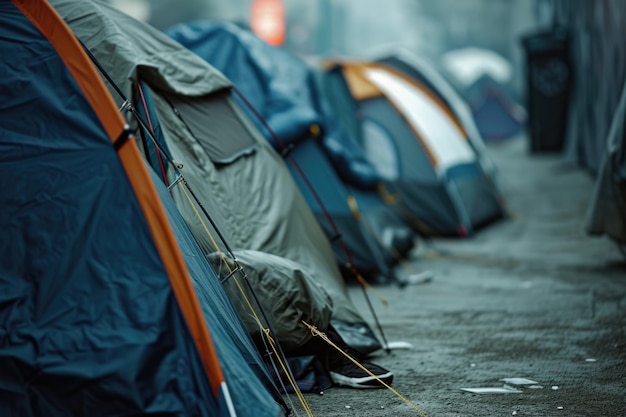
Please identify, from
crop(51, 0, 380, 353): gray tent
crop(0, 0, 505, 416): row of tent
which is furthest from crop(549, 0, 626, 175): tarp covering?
crop(0, 0, 505, 416): row of tent

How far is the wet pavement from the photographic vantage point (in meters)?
4.99

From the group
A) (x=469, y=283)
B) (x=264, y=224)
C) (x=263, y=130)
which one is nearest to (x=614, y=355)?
(x=264, y=224)

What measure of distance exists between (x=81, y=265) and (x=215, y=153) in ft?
6.63

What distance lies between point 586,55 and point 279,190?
1097cm

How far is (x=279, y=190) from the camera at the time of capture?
675cm

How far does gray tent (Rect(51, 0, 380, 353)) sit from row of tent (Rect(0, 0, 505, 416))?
1cm

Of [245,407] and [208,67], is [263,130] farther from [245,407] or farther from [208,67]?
[245,407]

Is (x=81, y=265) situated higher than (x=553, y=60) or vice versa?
(x=81, y=265)

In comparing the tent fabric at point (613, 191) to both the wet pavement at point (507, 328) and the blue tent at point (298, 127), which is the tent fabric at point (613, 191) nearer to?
the wet pavement at point (507, 328)

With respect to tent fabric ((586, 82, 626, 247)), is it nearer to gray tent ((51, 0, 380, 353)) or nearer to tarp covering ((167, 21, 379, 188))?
tarp covering ((167, 21, 379, 188))

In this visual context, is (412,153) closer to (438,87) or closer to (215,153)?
(438,87)

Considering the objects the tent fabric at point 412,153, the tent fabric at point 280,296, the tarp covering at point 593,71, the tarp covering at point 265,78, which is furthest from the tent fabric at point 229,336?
the tent fabric at point 412,153

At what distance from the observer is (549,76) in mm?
19406

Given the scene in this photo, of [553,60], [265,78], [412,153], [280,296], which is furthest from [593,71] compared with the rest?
[280,296]
